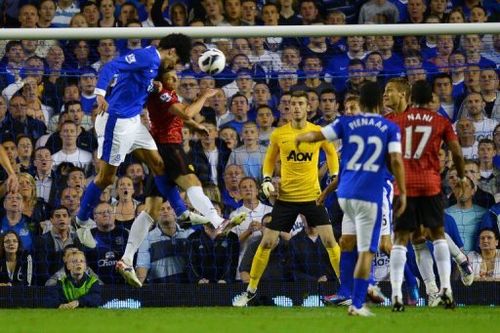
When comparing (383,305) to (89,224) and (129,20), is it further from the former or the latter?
(129,20)

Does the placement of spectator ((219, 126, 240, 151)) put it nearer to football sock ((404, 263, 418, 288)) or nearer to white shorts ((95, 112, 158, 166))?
white shorts ((95, 112, 158, 166))

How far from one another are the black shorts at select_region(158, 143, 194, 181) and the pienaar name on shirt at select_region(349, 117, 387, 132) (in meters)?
2.63

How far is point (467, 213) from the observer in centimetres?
1523

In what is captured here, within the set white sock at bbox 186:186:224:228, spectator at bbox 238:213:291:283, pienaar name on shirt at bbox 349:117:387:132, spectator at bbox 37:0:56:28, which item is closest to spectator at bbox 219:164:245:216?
spectator at bbox 238:213:291:283

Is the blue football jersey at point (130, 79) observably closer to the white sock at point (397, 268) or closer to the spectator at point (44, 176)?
the spectator at point (44, 176)

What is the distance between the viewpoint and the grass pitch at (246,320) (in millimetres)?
10983

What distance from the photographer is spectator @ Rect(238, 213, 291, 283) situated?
50.1 ft

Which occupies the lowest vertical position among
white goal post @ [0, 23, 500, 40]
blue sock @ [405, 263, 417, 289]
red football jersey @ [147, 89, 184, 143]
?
blue sock @ [405, 263, 417, 289]

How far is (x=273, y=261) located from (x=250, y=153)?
4.10ft

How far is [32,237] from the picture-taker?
1517cm

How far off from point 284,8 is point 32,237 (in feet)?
15.7

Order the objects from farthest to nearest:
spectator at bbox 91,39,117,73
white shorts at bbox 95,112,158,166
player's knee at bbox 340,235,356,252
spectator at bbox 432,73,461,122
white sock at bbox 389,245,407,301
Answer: spectator at bbox 91,39,117,73 → spectator at bbox 432,73,461,122 → white shorts at bbox 95,112,158,166 → player's knee at bbox 340,235,356,252 → white sock at bbox 389,245,407,301

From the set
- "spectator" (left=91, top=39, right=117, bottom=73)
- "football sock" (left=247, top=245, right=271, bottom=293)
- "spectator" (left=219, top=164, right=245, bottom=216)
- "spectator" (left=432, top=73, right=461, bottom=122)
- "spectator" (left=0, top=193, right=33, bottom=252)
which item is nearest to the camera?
"football sock" (left=247, top=245, right=271, bottom=293)

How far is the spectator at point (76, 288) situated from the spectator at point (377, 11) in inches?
211
